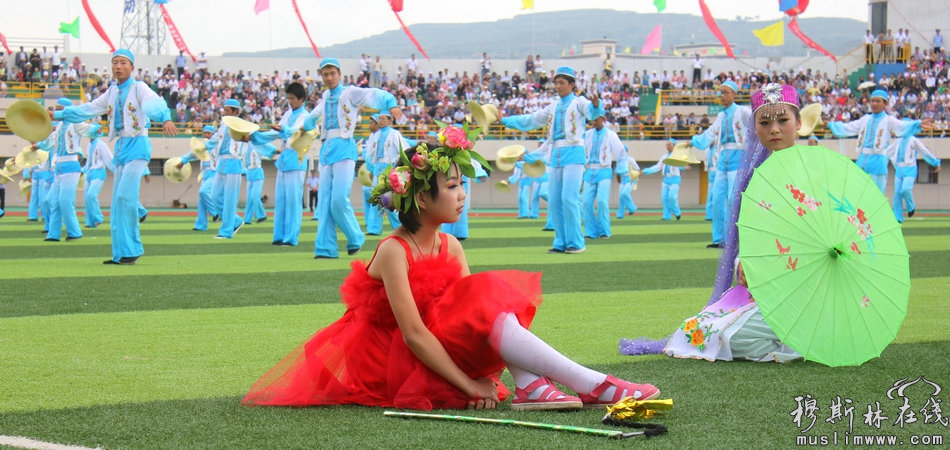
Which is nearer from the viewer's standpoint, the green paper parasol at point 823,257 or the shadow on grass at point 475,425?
the shadow on grass at point 475,425

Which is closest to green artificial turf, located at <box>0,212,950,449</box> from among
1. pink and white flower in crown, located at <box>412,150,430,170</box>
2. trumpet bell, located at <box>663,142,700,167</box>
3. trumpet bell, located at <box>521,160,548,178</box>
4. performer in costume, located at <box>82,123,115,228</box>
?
pink and white flower in crown, located at <box>412,150,430,170</box>

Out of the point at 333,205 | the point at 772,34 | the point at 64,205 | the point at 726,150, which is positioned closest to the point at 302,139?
the point at 333,205

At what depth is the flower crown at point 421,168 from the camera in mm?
4227

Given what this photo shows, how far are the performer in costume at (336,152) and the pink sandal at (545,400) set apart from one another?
790 centimetres

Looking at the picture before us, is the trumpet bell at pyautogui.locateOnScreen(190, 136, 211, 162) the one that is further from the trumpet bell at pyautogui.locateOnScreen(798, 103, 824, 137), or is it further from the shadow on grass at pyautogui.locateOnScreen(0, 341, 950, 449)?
the shadow on grass at pyautogui.locateOnScreen(0, 341, 950, 449)

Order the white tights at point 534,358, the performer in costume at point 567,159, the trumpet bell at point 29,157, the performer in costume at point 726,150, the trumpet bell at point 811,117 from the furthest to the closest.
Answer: the trumpet bell at point 29,157 < the performer in costume at point 726,150 < the trumpet bell at point 811,117 < the performer in costume at point 567,159 < the white tights at point 534,358

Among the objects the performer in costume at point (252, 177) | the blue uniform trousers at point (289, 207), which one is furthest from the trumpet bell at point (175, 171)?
the blue uniform trousers at point (289, 207)

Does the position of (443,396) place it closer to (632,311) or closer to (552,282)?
(632,311)

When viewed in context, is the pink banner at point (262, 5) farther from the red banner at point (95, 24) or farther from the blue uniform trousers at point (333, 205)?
the blue uniform trousers at point (333, 205)

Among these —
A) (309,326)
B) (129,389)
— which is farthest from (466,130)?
(309,326)

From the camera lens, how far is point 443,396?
415 cm

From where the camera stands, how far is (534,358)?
4.02m

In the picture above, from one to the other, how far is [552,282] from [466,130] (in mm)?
5148

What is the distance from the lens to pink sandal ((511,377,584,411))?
13.3 feet
